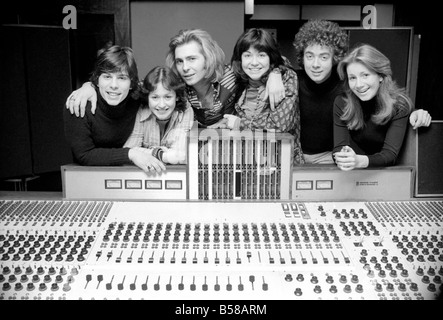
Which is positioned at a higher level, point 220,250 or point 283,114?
point 283,114

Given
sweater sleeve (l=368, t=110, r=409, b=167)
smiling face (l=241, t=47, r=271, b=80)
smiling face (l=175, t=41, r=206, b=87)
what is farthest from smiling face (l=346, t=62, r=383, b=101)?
smiling face (l=175, t=41, r=206, b=87)

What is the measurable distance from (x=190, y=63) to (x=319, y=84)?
609 mm

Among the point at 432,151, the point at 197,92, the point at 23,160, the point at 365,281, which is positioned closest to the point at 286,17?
the point at 197,92

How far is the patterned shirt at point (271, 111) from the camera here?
217cm

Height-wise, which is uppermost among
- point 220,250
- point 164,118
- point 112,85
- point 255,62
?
point 255,62

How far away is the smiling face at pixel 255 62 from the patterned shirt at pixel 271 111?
7 cm

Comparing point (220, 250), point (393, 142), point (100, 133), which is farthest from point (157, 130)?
point (393, 142)

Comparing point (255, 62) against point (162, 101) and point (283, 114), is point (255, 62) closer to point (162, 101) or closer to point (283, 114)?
point (283, 114)

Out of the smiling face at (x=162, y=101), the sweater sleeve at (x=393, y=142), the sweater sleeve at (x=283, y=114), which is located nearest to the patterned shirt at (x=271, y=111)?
the sweater sleeve at (x=283, y=114)

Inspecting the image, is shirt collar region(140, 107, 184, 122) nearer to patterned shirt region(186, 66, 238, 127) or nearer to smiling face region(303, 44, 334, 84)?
patterned shirt region(186, 66, 238, 127)

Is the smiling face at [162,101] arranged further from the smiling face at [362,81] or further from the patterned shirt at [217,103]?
the smiling face at [362,81]

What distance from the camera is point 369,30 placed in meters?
2.12

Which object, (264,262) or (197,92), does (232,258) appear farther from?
(197,92)

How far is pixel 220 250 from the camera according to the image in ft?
5.53
